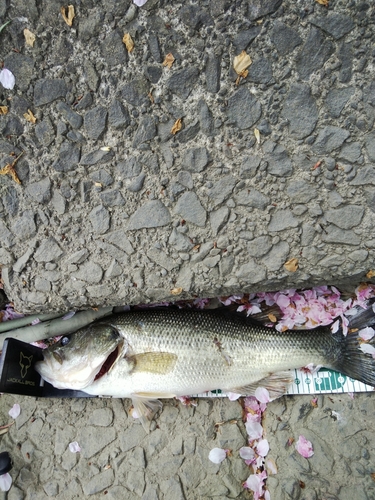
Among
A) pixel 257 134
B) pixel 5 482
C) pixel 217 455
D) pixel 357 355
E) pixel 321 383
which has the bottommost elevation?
pixel 5 482

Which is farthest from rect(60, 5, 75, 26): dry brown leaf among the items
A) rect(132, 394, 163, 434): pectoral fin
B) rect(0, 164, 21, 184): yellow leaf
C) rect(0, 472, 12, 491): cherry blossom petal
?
rect(0, 472, 12, 491): cherry blossom petal

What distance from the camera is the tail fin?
8.58ft

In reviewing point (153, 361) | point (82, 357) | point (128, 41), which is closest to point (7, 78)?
point (128, 41)

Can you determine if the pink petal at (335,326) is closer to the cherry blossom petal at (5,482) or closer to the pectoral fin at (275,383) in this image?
the pectoral fin at (275,383)

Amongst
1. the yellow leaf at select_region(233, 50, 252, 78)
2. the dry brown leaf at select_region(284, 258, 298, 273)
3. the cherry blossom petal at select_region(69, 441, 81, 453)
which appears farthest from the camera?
the cherry blossom petal at select_region(69, 441, 81, 453)

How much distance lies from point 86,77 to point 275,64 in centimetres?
100

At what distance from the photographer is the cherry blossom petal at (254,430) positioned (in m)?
2.77

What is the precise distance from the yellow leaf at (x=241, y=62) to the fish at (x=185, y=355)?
147 centimetres

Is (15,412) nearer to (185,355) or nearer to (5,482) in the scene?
(5,482)

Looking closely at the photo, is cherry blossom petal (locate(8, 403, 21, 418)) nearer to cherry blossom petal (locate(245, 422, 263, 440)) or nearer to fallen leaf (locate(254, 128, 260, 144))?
cherry blossom petal (locate(245, 422, 263, 440))

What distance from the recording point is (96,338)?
2.64m

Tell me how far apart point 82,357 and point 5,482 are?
1058 millimetres

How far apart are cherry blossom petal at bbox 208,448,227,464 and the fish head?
0.88m

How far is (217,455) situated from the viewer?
274cm
